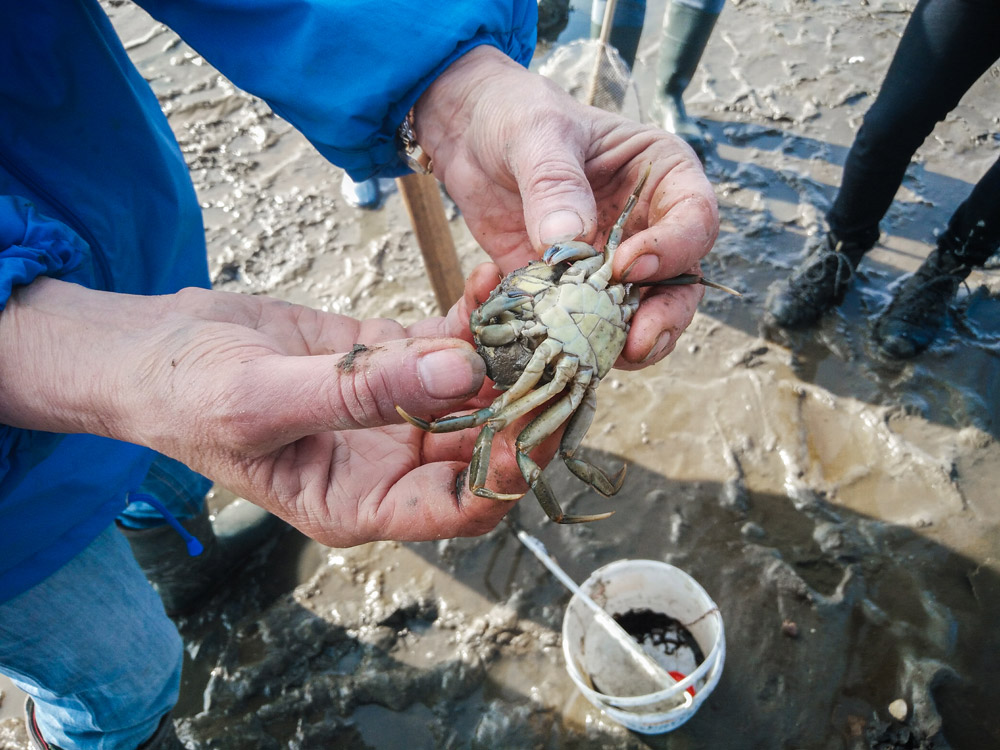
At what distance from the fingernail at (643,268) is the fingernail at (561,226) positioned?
206mm

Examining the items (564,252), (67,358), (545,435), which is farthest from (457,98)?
(67,358)

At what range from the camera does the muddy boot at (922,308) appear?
3939 millimetres

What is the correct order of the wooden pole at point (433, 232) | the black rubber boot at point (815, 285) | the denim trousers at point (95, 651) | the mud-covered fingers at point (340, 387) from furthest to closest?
1. the black rubber boot at point (815, 285)
2. the wooden pole at point (433, 232)
3. the denim trousers at point (95, 651)
4. the mud-covered fingers at point (340, 387)

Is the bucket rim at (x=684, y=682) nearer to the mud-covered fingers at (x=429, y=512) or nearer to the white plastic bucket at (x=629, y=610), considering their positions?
the white plastic bucket at (x=629, y=610)

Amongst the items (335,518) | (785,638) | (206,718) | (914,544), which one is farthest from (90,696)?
(914,544)

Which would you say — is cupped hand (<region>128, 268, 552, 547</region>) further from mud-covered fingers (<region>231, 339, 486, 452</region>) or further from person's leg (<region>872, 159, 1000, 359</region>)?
person's leg (<region>872, 159, 1000, 359</region>)

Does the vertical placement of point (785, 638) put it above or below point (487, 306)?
below

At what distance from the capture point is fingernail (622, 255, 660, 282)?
6.53ft

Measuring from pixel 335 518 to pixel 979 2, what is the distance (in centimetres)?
378

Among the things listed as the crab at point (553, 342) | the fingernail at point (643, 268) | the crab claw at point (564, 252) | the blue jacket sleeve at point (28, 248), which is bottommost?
the crab at point (553, 342)

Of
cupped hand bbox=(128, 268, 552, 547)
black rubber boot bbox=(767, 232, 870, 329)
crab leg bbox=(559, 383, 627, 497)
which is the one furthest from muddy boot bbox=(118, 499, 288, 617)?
black rubber boot bbox=(767, 232, 870, 329)

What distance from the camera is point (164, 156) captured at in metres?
2.50

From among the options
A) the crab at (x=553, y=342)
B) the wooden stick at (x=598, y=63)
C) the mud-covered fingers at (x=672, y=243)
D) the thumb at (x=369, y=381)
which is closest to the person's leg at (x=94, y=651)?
the thumb at (x=369, y=381)

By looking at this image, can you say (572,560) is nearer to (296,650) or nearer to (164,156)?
(296,650)
